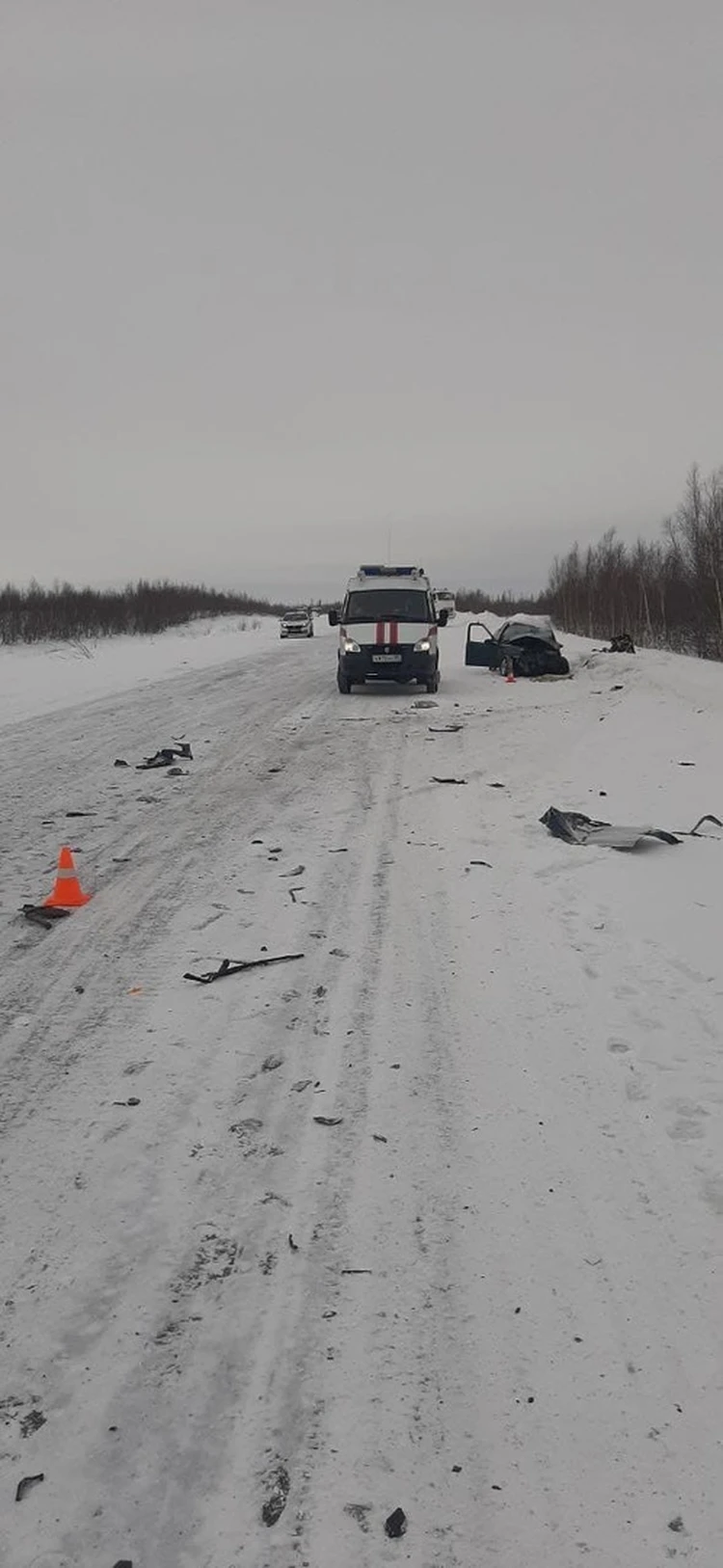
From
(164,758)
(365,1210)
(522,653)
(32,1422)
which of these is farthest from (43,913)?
(522,653)

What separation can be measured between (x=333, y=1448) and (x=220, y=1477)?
0.27 m

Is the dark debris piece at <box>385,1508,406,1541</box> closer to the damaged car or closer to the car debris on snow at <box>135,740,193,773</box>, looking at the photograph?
the car debris on snow at <box>135,740,193,773</box>

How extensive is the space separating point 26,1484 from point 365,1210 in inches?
47.5

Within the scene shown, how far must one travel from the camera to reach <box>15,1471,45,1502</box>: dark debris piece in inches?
79.5

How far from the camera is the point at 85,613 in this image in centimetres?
5997

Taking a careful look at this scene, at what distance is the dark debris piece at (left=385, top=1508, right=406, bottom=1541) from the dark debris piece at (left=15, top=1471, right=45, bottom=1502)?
0.78 m

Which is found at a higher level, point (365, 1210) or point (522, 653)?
point (522, 653)

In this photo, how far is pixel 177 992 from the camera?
4.56 meters

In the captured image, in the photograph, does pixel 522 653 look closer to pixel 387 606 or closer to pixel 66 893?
pixel 387 606

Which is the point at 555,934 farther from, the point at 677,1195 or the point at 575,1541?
the point at 575,1541

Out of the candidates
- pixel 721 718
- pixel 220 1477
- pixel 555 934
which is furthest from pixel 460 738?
pixel 220 1477

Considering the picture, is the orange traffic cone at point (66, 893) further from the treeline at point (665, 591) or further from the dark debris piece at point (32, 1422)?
the treeline at point (665, 591)

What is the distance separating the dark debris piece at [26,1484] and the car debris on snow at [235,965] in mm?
2672

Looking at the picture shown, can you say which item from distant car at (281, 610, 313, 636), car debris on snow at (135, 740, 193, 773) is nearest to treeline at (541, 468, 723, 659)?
distant car at (281, 610, 313, 636)
